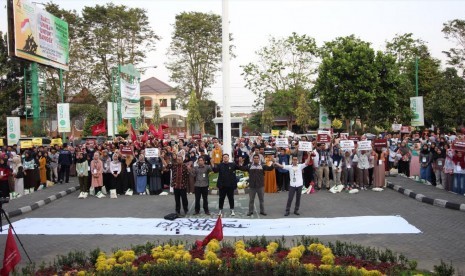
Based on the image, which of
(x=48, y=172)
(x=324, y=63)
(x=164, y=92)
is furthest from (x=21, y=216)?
(x=164, y=92)

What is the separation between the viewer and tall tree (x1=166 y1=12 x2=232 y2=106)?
46281 millimetres

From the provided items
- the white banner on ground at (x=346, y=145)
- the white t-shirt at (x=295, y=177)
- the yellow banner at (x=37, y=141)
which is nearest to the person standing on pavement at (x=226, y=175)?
the white t-shirt at (x=295, y=177)

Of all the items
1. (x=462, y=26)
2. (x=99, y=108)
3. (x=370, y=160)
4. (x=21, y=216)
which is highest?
(x=462, y=26)

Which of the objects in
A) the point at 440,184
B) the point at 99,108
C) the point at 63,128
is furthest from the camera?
the point at 99,108

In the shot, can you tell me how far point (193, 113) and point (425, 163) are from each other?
3599 centimetres

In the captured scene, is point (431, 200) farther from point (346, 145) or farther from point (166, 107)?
point (166, 107)

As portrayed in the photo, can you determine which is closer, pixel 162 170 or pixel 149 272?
pixel 149 272

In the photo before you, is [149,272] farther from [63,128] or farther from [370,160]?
[63,128]

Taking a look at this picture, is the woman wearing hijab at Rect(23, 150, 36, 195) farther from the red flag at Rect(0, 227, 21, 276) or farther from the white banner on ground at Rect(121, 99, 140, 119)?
the white banner on ground at Rect(121, 99, 140, 119)

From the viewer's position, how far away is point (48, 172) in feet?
66.0

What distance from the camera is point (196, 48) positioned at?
46.6 m

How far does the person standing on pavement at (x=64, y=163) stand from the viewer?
20.1m

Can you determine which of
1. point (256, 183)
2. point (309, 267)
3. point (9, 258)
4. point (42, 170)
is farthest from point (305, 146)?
point (9, 258)

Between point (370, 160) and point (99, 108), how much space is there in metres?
35.7
